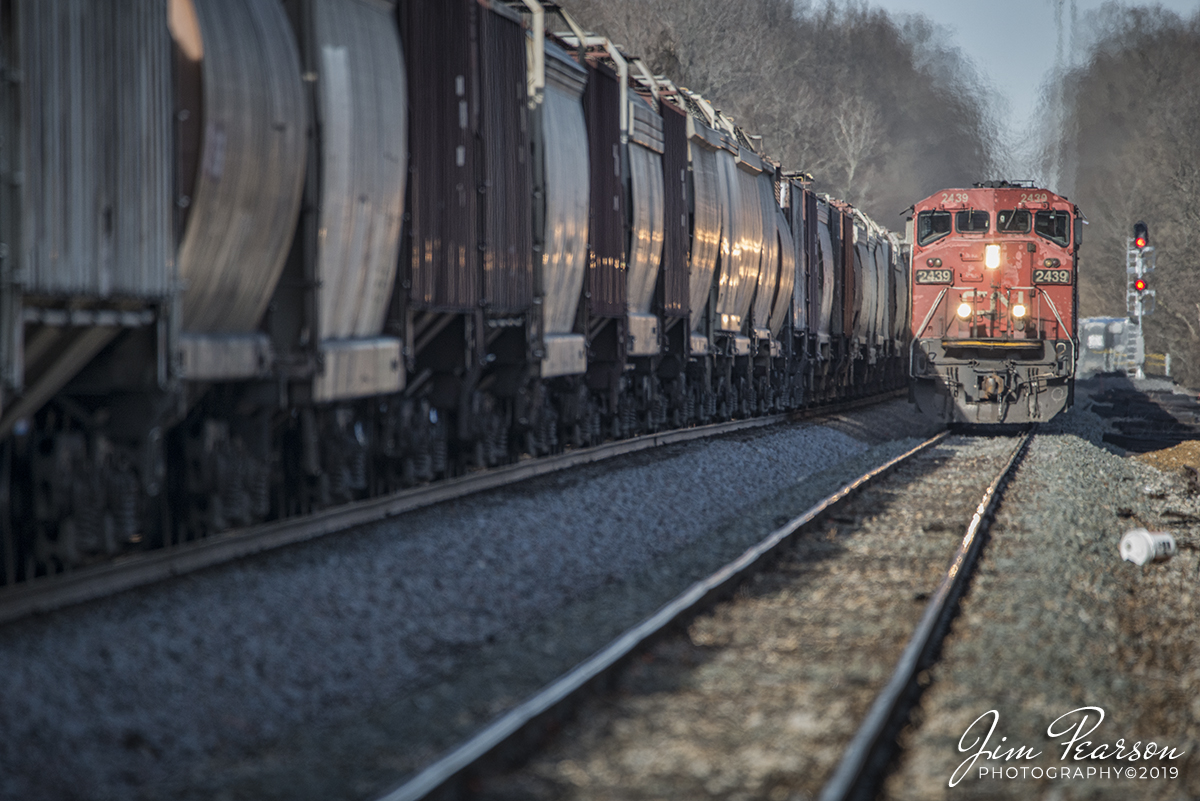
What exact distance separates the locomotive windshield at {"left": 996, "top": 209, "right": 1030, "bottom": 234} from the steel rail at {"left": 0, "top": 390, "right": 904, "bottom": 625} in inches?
408

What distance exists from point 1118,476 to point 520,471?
8002mm

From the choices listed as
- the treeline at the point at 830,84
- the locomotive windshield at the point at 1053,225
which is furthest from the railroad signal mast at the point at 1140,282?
the treeline at the point at 830,84

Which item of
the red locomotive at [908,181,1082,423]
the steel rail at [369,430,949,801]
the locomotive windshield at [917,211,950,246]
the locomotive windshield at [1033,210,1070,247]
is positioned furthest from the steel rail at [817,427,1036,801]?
the locomotive windshield at [917,211,950,246]

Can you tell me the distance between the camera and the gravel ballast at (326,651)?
14.1 feet

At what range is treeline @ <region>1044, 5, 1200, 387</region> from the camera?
171 feet

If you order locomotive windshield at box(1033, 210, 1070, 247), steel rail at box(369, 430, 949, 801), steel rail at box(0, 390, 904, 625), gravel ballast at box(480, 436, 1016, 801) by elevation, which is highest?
locomotive windshield at box(1033, 210, 1070, 247)

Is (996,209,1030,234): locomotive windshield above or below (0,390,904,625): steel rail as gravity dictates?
above

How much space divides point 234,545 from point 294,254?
184 centimetres

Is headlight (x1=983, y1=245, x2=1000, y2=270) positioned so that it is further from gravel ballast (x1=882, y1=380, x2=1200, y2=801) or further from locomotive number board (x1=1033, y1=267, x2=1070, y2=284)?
gravel ballast (x1=882, y1=380, x2=1200, y2=801)

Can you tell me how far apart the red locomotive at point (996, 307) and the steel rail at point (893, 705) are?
11.3 meters

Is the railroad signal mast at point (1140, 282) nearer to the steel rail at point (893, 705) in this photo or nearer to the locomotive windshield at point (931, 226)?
the locomotive windshield at point (931, 226)

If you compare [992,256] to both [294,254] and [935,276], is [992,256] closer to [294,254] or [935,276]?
[935,276]

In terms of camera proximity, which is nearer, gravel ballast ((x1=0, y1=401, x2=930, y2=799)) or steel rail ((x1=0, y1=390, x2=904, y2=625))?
gravel ballast ((x1=0, y1=401, x2=930, y2=799))

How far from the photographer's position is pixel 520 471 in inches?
437
